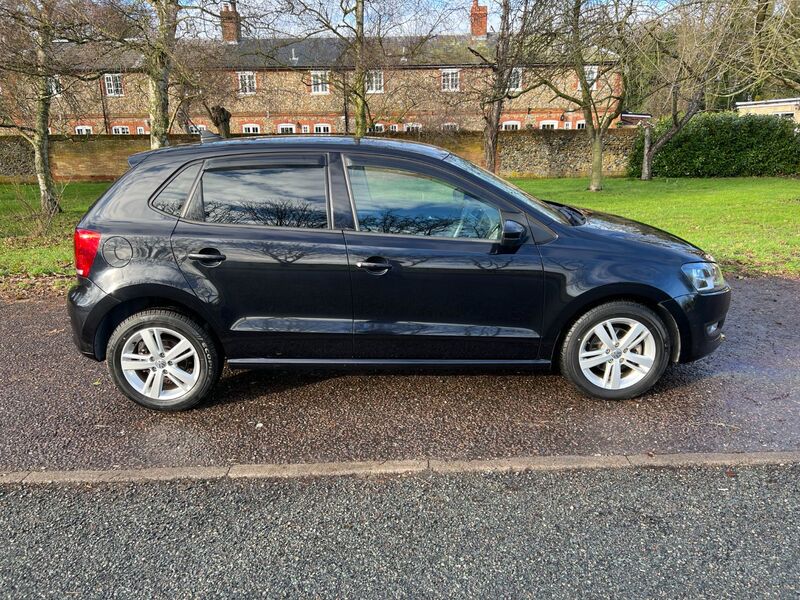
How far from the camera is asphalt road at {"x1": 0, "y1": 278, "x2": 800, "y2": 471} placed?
→ 3.07 meters

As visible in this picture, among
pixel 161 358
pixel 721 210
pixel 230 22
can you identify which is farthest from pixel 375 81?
pixel 161 358

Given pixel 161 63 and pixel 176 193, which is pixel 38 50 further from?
pixel 176 193

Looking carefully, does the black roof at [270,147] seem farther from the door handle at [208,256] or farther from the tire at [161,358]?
the tire at [161,358]

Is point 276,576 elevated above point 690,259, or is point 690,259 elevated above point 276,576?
point 690,259

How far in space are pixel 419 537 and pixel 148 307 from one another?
7.77ft

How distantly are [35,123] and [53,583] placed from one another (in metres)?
14.9

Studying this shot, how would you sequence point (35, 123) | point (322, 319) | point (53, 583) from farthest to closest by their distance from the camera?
point (35, 123)
point (322, 319)
point (53, 583)

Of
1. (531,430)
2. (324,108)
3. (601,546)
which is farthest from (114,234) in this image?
(324,108)

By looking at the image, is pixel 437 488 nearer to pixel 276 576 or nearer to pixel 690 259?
pixel 276 576

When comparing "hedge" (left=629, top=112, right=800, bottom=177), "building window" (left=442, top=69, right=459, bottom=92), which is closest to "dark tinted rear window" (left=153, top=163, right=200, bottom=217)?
"hedge" (left=629, top=112, right=800, bottom=177)

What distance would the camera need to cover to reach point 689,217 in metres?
11.8

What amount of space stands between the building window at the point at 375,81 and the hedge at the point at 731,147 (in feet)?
40.9

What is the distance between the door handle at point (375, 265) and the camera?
3373 mm

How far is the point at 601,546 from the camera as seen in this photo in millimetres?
2314
